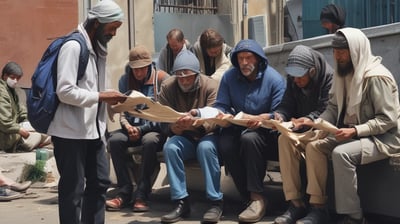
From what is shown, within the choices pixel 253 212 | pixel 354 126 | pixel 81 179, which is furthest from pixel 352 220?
pixel 81 179

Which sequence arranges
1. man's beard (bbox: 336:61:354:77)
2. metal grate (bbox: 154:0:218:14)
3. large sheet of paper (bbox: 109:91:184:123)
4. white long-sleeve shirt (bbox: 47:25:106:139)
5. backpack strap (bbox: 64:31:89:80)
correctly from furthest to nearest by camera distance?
metal grate (bbox: 154:0:218:14), large sheet of paper (bbox: 109:91:184:123), man's beard (bbox: 336:61:354:77), backpack strap (bbox: 64:31:89:80), white long-sleeve shirt (bbox: 47:25:106:139)

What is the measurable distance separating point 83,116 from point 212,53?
8.81 feet

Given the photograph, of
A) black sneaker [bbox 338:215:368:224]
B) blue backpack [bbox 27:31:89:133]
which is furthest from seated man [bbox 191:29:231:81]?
blue backpack [bbox 27:31:89:133]

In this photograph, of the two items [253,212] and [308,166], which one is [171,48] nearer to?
[253,212]

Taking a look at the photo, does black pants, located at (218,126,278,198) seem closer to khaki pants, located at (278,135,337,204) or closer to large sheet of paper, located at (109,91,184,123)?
khaki pants, located at (278,135,337,204)

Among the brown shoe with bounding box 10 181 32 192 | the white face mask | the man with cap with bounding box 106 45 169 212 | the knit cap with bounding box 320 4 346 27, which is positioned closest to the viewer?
the man with cap with bounding box 106 45 169 212

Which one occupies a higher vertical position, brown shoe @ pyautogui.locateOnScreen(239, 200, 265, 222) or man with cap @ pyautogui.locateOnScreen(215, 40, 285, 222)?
man with cap @ pyautogui.locateOnScreen(215, 40, 285, 222)

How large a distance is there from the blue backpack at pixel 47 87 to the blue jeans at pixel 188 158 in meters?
1.48

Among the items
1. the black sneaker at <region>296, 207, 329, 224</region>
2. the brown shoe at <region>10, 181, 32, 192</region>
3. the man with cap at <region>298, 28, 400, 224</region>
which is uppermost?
the man with cap at <region>298, 28, 400, 224</region>

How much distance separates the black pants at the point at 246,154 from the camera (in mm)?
5906

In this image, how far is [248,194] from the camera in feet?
20.2

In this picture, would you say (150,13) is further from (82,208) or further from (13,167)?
(82,208)

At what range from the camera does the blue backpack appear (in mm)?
4863

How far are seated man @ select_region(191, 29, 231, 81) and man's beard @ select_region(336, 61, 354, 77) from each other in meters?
1.92
